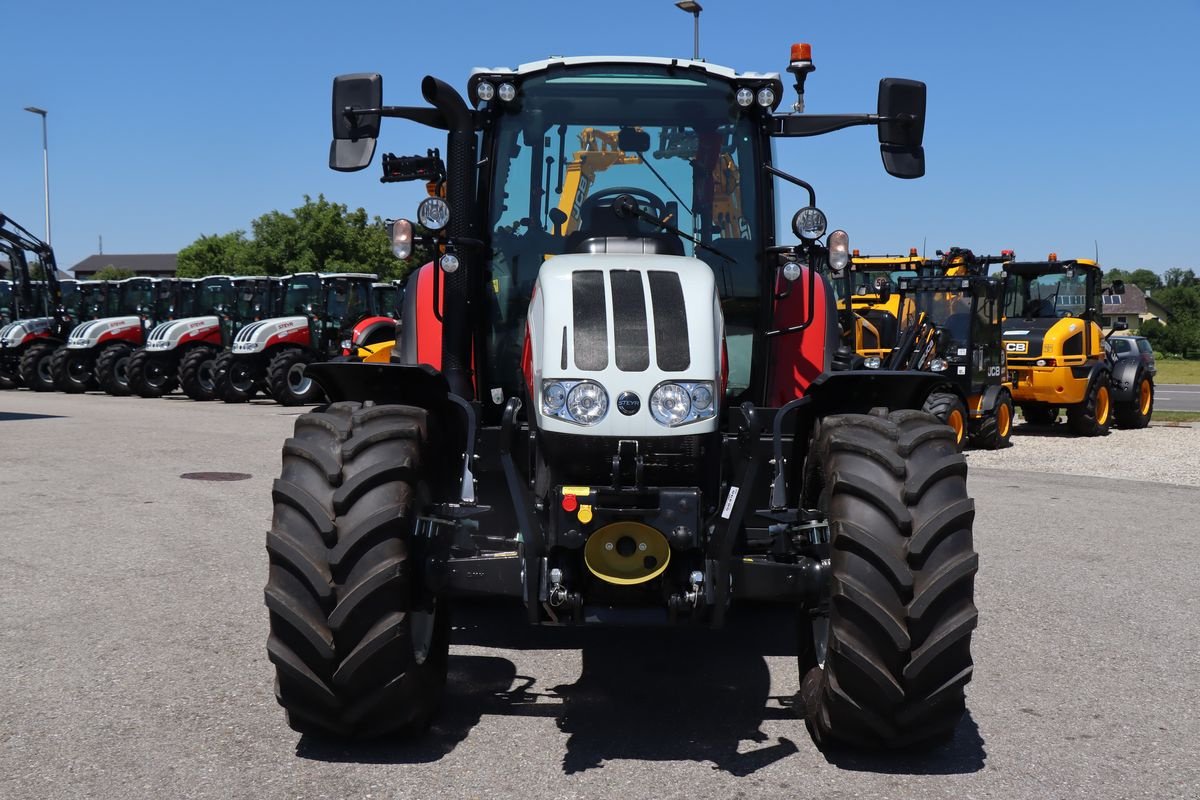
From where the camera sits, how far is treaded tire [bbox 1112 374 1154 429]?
852 inches

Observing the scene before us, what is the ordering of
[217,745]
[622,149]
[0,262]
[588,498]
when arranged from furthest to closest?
[0,262], [622,149], [217,745], [588,498]

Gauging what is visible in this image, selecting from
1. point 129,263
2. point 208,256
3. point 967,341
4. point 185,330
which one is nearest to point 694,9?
point 967,341

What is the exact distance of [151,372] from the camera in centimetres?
2772

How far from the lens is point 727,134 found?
19.2 feet

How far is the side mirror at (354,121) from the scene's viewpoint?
16.7 ft

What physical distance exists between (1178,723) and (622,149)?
11.7 ft

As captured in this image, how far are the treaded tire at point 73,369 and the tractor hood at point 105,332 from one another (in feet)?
0.88

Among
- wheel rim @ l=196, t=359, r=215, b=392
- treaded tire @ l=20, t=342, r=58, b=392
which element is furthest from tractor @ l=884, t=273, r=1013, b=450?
treaded tire @ l=20, t=342, r=58, b=392

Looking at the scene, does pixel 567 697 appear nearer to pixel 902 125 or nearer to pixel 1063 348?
pixel 902 125

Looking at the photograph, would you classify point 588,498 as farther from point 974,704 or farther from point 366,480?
point 974,704

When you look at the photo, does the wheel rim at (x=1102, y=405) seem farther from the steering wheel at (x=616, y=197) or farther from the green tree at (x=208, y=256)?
the green tree at (x=208, y=256)

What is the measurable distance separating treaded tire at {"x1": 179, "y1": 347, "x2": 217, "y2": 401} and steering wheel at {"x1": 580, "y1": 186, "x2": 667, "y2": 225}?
72.4 ft

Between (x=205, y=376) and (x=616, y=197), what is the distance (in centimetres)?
2281

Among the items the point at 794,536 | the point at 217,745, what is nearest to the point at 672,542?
the point at 794,536
